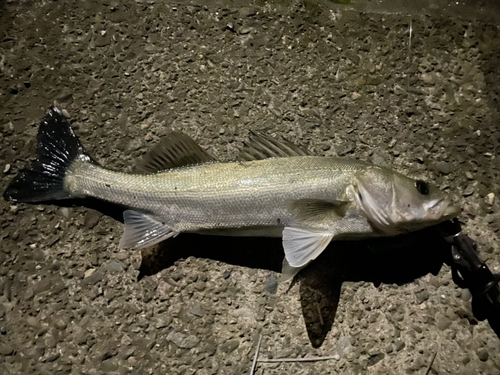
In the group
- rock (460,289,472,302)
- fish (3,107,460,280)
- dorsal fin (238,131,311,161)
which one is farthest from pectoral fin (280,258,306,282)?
rock (460,289,472,302)

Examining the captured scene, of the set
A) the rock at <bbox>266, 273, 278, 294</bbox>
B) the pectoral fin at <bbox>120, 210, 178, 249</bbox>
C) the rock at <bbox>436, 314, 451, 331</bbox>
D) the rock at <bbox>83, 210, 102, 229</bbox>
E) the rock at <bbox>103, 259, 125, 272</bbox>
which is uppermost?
the pectoral fin at <bbox>120, 210, 178, 249</bbox>

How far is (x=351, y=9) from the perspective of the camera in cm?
273

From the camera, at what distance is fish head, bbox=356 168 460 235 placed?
6.68 feet

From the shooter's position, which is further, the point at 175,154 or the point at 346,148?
the point at 346,148

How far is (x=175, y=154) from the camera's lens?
222 centimetres

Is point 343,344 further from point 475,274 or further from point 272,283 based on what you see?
point 475,274

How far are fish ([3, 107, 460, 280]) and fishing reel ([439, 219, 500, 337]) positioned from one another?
175 millimetres

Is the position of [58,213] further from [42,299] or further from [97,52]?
[97,52]

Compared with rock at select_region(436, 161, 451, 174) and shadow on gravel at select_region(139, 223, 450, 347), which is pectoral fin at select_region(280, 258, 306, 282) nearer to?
shadow on gravel at select_region(139, 223, 450, 347)

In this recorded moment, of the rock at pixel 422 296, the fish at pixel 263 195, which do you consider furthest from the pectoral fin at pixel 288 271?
the rock at pixel 422 296

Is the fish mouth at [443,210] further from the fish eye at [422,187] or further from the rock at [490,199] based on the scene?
the rock at [490,199]

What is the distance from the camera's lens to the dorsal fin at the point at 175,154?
2219 millimetres

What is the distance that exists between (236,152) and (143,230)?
728 millimetres

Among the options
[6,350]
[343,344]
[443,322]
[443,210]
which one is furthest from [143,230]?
[443,322]
